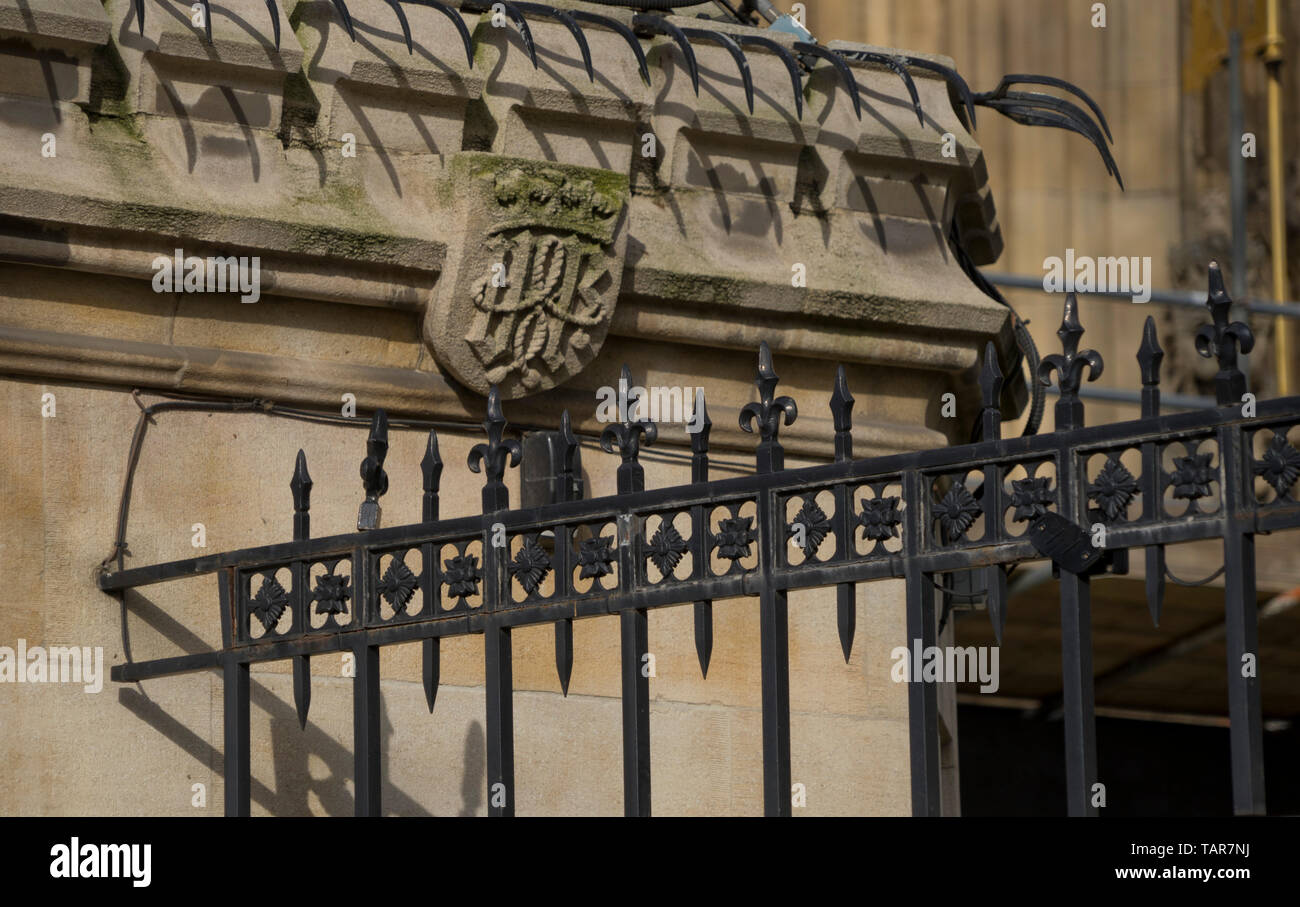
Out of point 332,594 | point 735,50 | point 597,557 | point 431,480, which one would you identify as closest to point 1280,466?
point 597,557

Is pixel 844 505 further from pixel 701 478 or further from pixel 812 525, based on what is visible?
pixel 701 478

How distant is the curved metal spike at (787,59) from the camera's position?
7.46 meters

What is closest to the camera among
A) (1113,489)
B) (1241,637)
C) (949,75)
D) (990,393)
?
(1241,637)

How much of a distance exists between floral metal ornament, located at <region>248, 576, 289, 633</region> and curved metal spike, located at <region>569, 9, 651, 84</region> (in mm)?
2024

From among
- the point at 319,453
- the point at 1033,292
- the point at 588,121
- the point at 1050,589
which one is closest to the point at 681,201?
the point at 588,121

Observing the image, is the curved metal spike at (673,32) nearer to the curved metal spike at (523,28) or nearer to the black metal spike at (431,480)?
the curved metal spike at (523,28)

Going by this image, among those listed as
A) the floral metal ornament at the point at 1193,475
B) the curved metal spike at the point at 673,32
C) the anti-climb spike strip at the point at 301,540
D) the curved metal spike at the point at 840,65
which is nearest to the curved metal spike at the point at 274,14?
the curved metal spike at the point at 673,32

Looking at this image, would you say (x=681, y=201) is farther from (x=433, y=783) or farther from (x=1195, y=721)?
(x=1195, y=721)

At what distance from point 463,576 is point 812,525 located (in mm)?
952

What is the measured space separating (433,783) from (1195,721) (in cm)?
1486

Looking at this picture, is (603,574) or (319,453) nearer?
(603,574)

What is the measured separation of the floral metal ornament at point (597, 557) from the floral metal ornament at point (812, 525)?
1.67ft

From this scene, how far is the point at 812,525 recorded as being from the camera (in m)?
5.30

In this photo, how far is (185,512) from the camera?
6.79 meters
